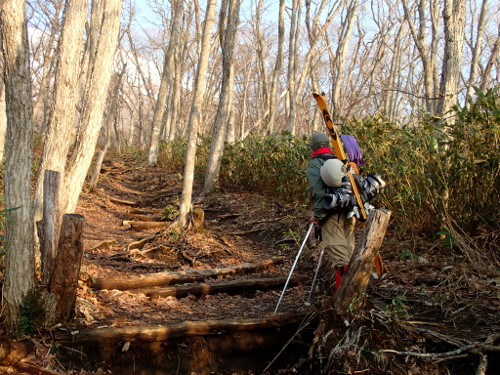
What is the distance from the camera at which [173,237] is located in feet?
24.2

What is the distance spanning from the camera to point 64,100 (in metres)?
5.34

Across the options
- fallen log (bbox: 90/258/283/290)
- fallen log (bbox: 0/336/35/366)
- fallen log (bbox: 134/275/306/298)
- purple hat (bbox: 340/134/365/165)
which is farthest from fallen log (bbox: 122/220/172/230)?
fallen log (bbox: 0/336/35/366)

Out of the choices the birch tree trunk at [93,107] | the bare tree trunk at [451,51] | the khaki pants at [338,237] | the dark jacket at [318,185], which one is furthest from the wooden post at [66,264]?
the bare tree trunk at [451,51]

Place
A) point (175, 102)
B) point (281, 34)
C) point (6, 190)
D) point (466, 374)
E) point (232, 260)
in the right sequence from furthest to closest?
point (175, 102) < point (281, 34) < point (232, 260) < point (6, 190) < point (466, 374)

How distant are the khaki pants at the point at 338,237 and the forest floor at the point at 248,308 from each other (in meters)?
0.48

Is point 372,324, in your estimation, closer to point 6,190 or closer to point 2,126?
point 6,190

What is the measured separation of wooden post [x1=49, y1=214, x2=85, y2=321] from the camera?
3607 mm

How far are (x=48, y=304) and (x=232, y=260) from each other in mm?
3631

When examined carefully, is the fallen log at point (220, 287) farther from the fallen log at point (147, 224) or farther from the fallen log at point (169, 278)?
the fallen log at point (147, 224)

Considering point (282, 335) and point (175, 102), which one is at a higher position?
point (175, 102)

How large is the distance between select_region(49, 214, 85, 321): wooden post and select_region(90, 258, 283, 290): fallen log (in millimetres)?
1206

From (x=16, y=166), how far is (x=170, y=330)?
2.04 metres

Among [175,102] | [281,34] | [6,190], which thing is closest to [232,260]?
[6,190]

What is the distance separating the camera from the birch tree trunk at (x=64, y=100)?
518 cm
